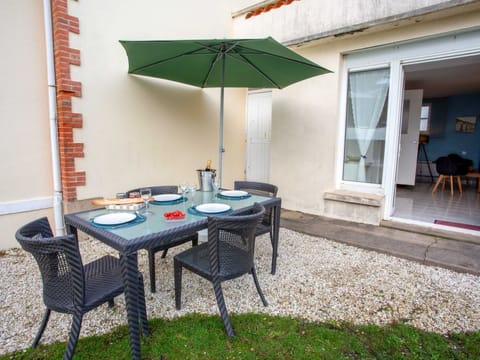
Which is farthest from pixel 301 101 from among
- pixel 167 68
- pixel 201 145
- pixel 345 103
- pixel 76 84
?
pixel 76 84

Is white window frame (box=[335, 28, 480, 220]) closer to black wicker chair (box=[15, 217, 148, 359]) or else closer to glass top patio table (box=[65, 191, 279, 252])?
glass top patio table (box=[65, 191, 279, 252])

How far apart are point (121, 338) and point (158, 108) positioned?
134 inches

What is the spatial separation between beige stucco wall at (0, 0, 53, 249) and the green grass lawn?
7.36ft

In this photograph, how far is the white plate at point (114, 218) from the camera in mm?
1892

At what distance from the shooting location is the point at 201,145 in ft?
17.0

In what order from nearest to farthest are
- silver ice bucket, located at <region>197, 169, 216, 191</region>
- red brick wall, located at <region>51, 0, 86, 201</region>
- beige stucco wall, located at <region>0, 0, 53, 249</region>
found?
silver ice bucket, located at <region>197, 169, 216, 191</region> < beige stucco wall, located at <region>0, 0, 53, 249</region> < red brick wall, located at <region>51, 0, 86, 201</region>

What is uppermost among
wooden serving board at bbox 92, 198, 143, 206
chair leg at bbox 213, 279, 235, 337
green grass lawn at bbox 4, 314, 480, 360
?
wooden serving board at bbox 92, 198, 143, 206

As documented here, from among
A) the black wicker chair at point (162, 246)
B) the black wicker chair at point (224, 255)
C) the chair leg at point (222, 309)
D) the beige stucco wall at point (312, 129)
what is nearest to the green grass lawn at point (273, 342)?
the chair leg at point (222, 309)

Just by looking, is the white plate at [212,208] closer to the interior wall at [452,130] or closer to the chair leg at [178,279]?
the chair leg at [178,279]

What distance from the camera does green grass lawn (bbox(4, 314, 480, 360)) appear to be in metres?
1.78

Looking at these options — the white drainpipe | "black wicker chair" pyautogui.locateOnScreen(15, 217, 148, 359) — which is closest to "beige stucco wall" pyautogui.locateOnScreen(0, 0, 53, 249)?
the white drainpipe

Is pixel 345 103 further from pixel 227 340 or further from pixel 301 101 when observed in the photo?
pixel 227 340

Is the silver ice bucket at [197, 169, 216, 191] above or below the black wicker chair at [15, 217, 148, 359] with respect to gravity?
above

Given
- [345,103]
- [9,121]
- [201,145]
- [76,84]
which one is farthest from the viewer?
[201,145]
